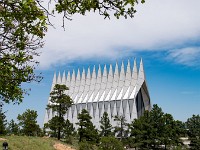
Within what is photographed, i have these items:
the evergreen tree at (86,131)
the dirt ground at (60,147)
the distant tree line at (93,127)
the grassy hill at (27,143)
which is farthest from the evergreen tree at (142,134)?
the grassy hill at (27,143)

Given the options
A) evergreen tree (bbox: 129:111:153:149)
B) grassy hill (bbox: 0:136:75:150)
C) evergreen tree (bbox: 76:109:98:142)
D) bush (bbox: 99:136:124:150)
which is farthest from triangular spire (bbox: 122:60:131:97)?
bush (bbox: 99:136:124:150)

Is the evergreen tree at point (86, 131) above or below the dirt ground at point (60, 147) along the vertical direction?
above

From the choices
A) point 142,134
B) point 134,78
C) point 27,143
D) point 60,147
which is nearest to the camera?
point 27,143

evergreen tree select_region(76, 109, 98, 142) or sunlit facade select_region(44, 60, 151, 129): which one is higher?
sunlit facade select_region(44, 60, 151, 129)

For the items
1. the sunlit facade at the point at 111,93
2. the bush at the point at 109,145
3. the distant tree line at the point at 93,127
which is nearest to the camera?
the bush at the point at 109,145

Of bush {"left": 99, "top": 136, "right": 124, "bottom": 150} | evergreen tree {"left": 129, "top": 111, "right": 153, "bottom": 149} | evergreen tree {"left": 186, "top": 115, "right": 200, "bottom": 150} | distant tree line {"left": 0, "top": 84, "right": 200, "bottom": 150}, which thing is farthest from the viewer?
evergreen tree {"left": 186, "top": 115, "right": 200, "bottom": 150}

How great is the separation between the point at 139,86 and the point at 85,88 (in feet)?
65.8

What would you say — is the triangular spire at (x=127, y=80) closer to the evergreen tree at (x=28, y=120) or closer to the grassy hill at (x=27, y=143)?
the evergreen tree at (x=28, y=120)

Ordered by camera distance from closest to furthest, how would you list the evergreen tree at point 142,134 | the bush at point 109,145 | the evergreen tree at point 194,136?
the bush at point 109,145 → the evergreen tree at point 142,134 → the evergreen tree at point 194,136

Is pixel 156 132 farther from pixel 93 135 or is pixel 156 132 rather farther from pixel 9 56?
pixel 9 56

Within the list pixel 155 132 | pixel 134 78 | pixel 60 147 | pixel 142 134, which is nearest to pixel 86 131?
pixel 60 147

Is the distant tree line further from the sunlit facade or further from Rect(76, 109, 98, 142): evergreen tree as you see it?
the sunlit facade

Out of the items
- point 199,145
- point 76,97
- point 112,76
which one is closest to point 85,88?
point 76,97

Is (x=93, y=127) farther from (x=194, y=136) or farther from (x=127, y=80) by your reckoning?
(x=127, y=80)
